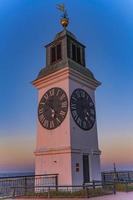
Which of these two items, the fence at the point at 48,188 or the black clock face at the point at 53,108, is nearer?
the fence at the point at 48,188

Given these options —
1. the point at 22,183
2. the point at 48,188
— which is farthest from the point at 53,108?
the point at 48,188

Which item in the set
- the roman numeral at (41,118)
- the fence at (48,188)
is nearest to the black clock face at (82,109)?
the roman numeral at (41,118)

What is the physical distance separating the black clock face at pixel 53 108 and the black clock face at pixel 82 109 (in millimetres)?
570

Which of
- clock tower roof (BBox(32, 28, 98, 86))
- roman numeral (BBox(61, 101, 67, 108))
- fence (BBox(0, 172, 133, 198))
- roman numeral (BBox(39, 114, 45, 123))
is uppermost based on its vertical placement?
clock tower roof (BBox(32, 28, 98, 86))

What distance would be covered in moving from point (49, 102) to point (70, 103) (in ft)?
5.96

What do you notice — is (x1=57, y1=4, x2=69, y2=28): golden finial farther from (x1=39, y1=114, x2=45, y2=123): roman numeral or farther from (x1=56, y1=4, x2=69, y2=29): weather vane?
(x1=39, y1=114, x2=45, y2=123): roman numeral

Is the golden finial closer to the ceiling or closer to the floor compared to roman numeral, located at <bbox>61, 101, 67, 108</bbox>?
closer to the ceiling

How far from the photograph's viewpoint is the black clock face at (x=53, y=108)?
13763 mm

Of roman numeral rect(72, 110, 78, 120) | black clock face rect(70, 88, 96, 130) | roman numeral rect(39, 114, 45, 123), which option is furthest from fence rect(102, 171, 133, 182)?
roman numeral rect(39, 114, 45, 123)

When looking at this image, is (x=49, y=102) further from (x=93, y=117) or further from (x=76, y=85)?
(x=93, y=117)

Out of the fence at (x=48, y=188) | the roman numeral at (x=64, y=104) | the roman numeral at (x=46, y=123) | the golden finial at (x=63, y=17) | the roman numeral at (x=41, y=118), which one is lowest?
the fence at (x=48, y=188)

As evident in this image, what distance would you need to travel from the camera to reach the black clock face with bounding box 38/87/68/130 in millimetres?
13763

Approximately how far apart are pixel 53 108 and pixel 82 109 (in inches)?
70.9

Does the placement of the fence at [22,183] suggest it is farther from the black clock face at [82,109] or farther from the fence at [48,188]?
the black clock face at [82,109]
